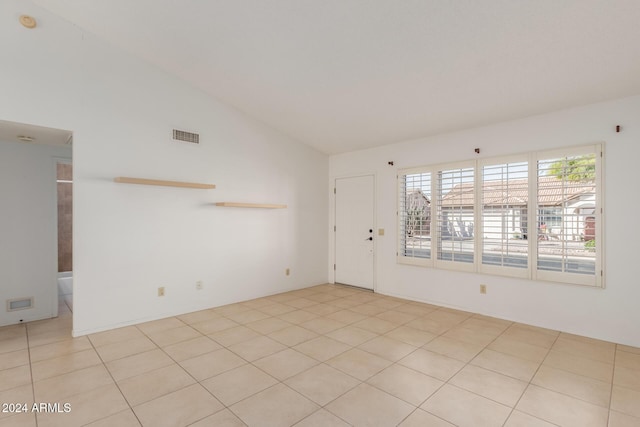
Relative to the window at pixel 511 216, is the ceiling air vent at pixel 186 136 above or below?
above

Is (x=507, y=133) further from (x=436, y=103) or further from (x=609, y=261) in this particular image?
(x=609, y=261)

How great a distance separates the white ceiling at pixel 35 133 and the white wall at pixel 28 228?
0.73 feet

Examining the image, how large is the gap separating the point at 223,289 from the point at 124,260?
1.42 metres

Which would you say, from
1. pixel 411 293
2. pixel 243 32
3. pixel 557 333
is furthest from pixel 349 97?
pixel 557 333

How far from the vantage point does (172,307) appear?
13.9 feet

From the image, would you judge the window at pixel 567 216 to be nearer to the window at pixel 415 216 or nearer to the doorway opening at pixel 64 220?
the window at pixel 415 216

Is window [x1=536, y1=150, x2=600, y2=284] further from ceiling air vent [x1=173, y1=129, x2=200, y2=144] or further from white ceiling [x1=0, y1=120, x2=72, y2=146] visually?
white ceiling [x1=0, y1=120, x2=72, y2=146]

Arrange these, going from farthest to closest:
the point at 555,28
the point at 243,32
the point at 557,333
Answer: the point at 557,333, the point at 243,32, the point at 555,28

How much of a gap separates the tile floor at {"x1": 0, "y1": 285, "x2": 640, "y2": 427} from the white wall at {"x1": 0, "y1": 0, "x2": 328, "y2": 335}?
0.63 meters

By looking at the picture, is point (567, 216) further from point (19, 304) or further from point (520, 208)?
point (19, 304)

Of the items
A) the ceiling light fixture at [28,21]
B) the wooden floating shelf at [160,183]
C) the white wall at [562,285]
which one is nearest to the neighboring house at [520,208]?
the white wall at [562,285]

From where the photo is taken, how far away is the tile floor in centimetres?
215

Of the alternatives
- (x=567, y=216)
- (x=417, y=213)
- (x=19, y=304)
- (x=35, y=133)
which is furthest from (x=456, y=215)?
(x=19, y=304)

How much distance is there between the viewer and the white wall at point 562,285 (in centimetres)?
330
